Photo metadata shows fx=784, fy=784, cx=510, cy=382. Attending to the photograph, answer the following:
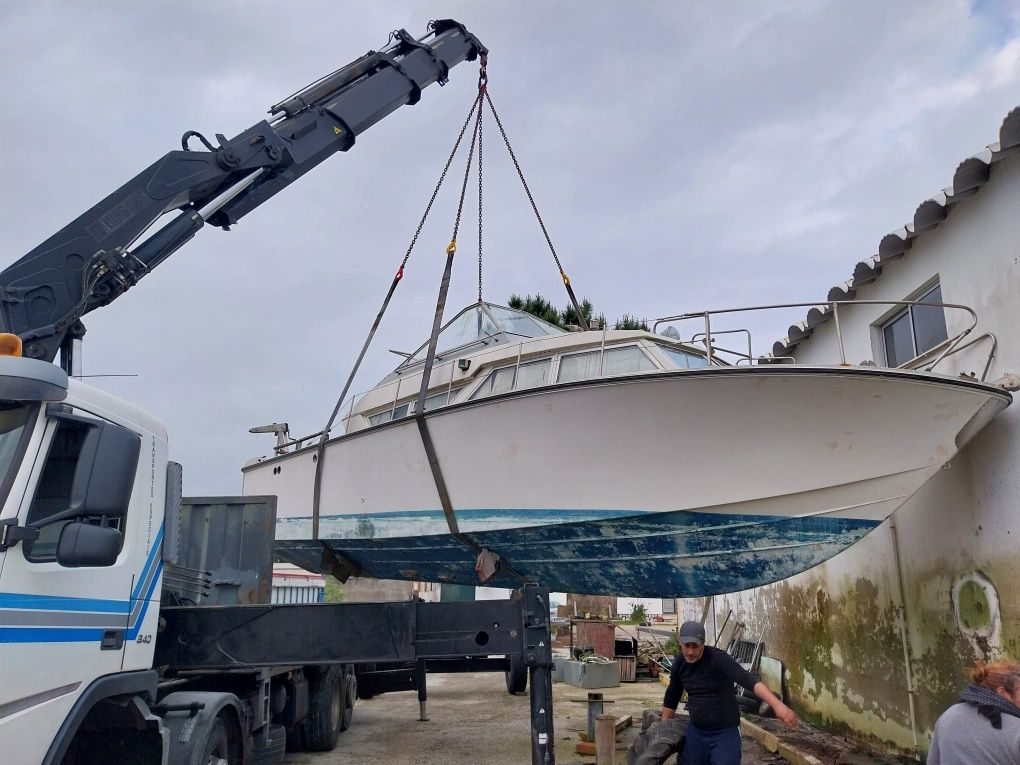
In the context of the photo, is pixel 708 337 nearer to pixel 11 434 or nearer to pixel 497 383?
pixel 497 383

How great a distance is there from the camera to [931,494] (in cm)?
589

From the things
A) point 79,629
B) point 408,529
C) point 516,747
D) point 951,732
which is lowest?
point 516,747

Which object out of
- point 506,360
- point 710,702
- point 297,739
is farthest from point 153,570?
point 297,739

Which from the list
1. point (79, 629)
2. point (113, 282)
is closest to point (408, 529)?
point (113, 282)

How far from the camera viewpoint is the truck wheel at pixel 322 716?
6461mm

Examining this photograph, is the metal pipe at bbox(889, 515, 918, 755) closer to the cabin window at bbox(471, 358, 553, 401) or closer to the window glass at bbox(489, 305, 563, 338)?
the cabin window at bbox(471, 358, 553, 401)

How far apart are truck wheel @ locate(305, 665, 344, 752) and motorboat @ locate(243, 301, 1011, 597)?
3.79 feet

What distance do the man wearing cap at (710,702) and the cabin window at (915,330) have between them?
134 inches

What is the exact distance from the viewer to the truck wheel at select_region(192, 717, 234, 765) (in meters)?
3.35

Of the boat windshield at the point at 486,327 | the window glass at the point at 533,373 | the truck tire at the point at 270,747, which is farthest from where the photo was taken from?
the boat windshield at the point at 486,327

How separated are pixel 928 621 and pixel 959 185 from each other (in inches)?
125

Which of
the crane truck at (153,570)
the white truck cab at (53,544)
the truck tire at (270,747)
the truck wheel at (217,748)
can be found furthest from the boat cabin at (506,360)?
the white truck cab at (53,544)

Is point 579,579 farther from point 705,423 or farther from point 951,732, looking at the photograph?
point 951,732

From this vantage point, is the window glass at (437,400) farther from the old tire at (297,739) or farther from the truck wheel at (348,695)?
the old tire at (297,739)
